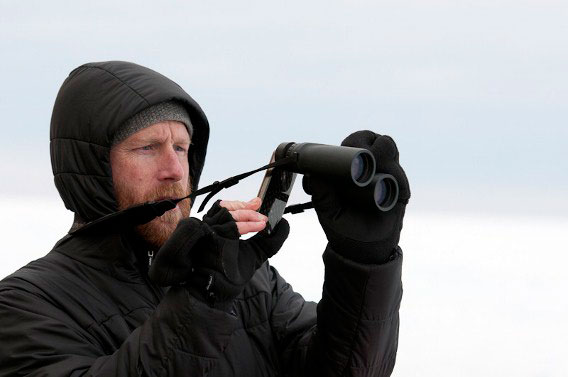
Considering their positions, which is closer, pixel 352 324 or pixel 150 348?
pixel 150 348

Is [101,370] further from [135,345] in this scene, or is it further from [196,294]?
[196,294]

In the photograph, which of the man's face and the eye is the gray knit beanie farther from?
the eye

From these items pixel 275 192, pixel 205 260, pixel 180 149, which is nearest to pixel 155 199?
pixel 180 149

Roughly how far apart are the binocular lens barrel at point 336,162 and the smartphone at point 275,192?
0.11m

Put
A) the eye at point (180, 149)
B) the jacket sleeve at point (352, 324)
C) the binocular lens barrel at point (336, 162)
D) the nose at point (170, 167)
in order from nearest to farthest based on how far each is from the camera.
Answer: the binocular lens barrel at point (336, 162) < the jacket sleeve at point (352, 324) < the nose at point (170, 167) < the eye at point (180, 149)

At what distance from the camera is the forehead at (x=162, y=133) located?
3709 millimetres

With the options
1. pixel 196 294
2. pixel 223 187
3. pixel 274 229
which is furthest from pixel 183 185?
pixel 196 294

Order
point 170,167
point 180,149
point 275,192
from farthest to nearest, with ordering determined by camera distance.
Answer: point 180,149 < point 170,167 < point 275,192

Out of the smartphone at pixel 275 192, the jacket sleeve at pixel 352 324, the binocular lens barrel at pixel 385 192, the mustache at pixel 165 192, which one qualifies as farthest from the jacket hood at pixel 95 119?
the binocular lens barrel at pixel 385 192

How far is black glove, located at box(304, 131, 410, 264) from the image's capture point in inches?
128

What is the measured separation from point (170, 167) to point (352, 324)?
0.97 m

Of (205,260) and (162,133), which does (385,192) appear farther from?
(162,133)

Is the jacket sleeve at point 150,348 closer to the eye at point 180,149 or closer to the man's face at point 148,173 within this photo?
the man's face at point 148,173

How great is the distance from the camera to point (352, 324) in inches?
135
